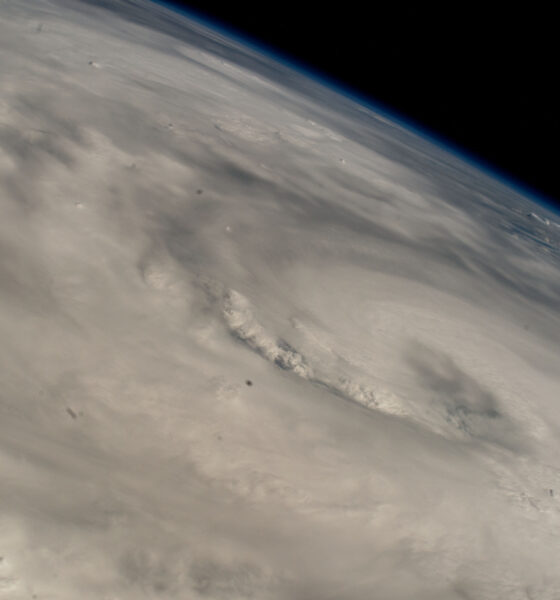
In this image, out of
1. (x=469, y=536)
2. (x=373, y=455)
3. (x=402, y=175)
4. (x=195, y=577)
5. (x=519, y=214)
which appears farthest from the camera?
(x=519, y=214)

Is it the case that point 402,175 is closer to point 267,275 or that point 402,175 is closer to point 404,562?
point 267,275

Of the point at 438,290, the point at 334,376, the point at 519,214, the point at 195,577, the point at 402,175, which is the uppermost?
the point at 519,214

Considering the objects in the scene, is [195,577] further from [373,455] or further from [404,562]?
[373,455]

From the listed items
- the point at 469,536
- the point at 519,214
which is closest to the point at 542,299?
the point at 469,536

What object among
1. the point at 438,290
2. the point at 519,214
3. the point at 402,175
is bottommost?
the point at 438,290

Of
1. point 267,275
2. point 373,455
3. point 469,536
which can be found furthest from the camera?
point 267,275

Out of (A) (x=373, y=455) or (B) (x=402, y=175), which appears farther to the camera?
(B) (x=402, y=175)

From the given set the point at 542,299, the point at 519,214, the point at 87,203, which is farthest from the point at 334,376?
the point at 519,214

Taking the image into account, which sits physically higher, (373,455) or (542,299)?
(542,299)

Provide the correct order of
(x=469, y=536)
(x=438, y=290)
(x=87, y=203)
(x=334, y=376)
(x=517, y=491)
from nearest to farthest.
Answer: (x=469, y=536) → (x=517, y=491) → (x=334, y=376) → (x=87, y=203) → (x=438, y=290)
